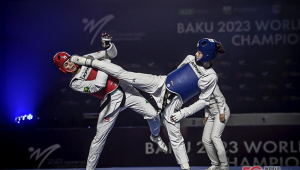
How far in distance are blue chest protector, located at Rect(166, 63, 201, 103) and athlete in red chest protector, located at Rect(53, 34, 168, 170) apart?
53cm

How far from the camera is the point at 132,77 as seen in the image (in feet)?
15.0

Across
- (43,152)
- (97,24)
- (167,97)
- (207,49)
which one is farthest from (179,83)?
(97,24)

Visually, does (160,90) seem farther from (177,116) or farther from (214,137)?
(214,137)

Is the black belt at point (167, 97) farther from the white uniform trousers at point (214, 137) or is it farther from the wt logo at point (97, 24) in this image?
the wt logo at point (97, 24)

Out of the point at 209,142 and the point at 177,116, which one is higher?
the point at 177,116

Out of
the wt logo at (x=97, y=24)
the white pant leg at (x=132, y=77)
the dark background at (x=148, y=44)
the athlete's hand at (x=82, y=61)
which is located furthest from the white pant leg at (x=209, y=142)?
the wt logo at (x=97, y=24)

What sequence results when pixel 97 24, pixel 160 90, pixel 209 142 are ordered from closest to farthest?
1. pixel 160 90
2. pixel 209 142
3. pixel 97 24

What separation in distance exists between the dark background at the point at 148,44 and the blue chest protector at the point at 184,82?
312 centimetres

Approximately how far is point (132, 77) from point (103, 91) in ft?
1.52

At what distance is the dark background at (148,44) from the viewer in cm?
771

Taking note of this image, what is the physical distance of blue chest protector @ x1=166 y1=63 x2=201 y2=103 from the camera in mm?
4535

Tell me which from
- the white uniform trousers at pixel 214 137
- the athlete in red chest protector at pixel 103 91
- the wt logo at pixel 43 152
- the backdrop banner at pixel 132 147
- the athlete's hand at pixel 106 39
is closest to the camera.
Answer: the athlete in red chest protector at pixel 103 91

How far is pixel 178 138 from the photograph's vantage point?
15.2ft

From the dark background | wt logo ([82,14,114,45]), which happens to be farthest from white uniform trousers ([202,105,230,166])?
wt logo ([82,14,114,45])
